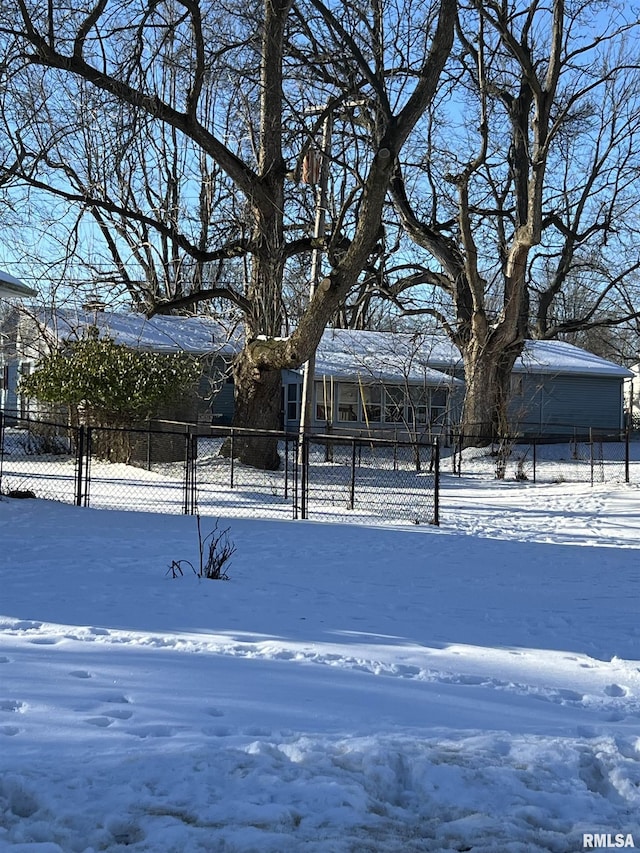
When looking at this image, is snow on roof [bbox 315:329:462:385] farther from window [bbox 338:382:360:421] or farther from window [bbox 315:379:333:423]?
window [bbox 338:382:360:421]

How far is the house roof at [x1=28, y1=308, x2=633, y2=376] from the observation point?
30670 mm

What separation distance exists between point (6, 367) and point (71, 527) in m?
26.4

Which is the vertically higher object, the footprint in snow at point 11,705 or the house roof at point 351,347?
the house roof at point 351,347

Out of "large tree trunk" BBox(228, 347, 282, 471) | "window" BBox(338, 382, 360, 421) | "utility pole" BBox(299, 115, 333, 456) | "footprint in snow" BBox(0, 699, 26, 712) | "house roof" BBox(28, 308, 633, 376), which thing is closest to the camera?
"footprint in snow" BBox(0, 699, 26, 712)

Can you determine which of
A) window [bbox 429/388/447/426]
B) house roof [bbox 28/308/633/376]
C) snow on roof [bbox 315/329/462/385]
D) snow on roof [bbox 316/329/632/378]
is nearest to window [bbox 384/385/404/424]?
snow on roof [bbox 315/329/462/385]

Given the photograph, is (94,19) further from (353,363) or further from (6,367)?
(6,367)

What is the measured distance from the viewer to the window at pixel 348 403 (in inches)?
1398

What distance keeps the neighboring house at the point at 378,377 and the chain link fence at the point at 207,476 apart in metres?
4.99

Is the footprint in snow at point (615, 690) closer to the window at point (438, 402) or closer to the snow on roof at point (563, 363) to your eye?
the window at point (438, 402)

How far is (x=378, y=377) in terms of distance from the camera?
33.5 m

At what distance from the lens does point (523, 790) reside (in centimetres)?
371

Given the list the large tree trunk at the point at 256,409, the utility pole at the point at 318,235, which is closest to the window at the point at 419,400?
the large tree trunk at the point at 256,409

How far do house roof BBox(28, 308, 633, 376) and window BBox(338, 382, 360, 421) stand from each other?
4.59ft

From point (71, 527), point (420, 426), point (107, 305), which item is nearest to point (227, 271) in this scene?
point (420, 426)
